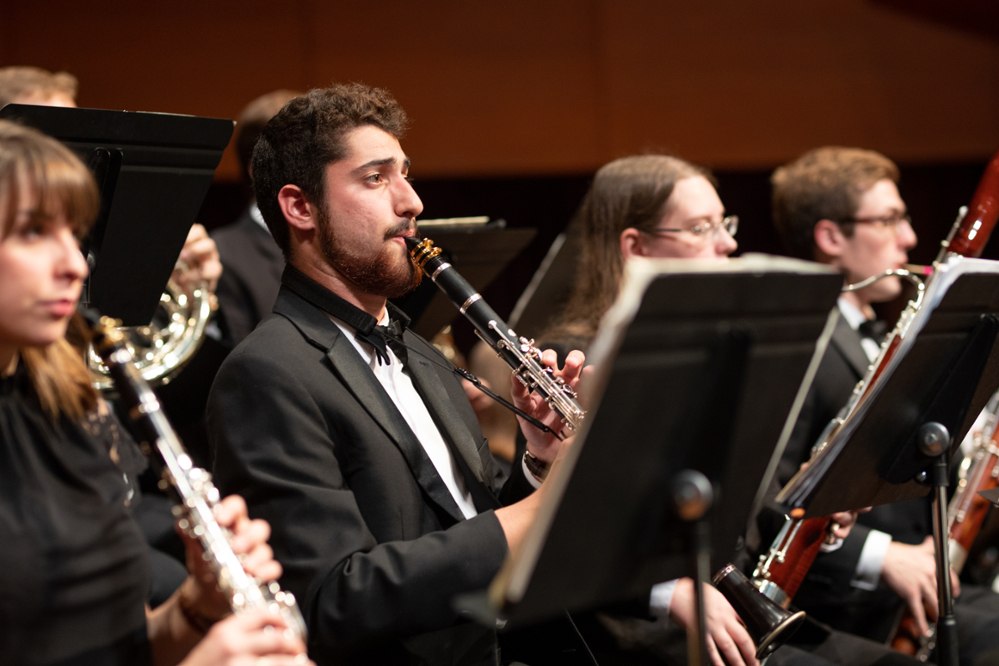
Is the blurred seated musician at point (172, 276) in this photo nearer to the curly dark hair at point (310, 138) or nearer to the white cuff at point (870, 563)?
the curly dark hair at point (310, 138)

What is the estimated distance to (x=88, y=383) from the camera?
4.14ft

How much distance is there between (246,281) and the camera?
2.91 meters

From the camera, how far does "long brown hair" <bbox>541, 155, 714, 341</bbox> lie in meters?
2.66

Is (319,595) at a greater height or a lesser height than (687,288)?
lesser

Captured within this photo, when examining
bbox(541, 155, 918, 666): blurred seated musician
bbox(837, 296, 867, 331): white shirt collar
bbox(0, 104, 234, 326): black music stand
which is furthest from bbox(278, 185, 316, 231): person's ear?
bbox(837, 296, 867, 331): white shirt collar

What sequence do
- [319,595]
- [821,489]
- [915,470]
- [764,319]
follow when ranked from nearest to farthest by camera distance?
[764,319] → [319,595] → [821,489] → [915,470]

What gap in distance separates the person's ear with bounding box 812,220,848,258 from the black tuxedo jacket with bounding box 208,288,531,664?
78.2 inches

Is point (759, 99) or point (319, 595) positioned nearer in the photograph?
point (319, 595)

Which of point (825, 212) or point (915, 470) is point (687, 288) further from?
point (825, 212)

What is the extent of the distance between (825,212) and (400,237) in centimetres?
188

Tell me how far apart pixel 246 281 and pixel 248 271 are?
0.04m

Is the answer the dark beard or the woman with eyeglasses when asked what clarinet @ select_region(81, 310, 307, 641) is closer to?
the dark beard

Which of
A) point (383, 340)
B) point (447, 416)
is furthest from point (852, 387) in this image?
point (383, 340)

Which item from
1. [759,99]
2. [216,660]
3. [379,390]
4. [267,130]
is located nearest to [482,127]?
[759,99]
